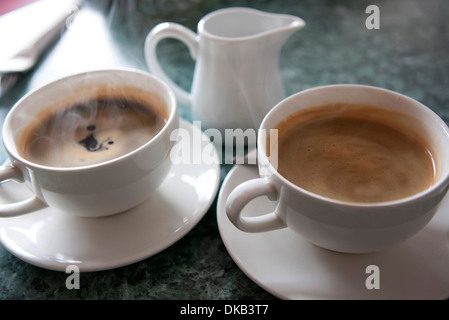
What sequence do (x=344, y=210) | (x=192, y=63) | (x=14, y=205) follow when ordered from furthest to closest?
(x=192, y=63) < (x=14, y=205) < (x=344, y=210)

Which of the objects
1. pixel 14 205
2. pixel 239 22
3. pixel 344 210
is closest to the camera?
pixel 344 210

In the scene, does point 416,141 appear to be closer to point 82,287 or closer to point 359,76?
point 359,76

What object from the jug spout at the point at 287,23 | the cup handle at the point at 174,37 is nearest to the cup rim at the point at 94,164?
the cup handle at the point at 174,37

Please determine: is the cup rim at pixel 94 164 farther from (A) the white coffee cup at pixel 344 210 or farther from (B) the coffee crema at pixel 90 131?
(A) the white coffee cup at pixel 344 210

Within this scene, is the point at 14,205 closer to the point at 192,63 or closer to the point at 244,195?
the point at 244,195

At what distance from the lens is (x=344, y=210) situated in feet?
1.59

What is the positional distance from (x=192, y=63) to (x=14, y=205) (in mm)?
610

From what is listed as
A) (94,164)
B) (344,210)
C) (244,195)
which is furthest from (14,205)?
(344,210)

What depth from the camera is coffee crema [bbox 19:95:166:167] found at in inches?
28.4

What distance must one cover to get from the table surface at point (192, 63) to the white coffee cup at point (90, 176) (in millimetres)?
96

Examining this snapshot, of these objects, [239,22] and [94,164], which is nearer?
[94,164]

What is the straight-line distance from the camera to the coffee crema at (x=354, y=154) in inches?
23.4

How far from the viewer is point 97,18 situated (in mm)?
1246

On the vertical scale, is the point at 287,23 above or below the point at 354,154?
above
